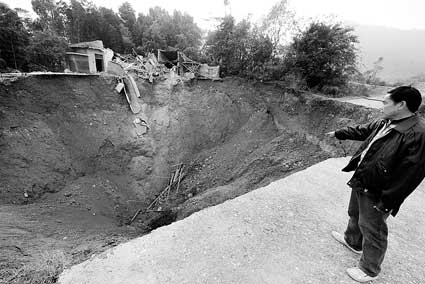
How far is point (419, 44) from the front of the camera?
30.6 m

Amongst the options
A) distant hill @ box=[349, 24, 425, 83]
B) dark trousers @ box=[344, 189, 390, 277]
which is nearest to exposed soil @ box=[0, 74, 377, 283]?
dark trousers @ box=[344, 189, 390, 277]

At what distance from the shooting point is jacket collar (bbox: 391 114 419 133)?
1.50 m

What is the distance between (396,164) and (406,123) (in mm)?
306

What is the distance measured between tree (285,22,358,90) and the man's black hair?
22.6 ft

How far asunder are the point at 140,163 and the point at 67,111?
3.12 m

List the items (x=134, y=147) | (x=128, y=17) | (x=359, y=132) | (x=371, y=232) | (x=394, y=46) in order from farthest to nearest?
1. (x=394, y=46)
2. (x=128, y=17)
3. (x=134, y=147)
4. (x=359, y=132)
5. (x=371, y=232)

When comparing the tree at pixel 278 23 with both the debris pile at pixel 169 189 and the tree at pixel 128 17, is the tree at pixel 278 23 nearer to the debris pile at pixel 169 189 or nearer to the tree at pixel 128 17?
the debris pile at pixel 169 189

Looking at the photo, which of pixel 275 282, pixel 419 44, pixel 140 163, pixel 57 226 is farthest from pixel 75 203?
pixel 419 44

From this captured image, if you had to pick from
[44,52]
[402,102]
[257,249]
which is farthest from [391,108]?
[44,52]

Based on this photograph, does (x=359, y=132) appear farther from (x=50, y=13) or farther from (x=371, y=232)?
(x=50, y=13)

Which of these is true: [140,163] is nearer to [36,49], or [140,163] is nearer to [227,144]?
[227,144]

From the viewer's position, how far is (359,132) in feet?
6.58

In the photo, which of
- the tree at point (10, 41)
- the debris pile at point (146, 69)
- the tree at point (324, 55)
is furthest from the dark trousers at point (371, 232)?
the tree at point (10, 41)

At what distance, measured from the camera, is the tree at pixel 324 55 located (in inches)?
→ 287
